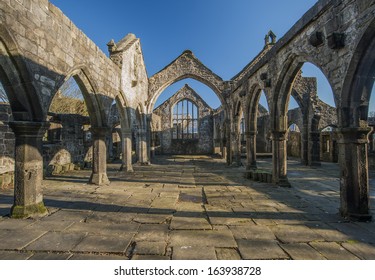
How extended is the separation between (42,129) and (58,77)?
1.35 meters

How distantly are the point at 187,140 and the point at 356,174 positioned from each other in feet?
68.1

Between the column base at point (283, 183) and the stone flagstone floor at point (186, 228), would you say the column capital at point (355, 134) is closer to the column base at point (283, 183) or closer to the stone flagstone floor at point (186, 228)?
the stone flagstone floor at point (186, 228)

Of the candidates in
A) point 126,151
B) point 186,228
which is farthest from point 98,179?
point 186,228

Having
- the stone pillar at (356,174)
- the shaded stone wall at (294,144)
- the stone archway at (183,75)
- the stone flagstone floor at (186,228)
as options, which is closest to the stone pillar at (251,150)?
the stone flagstone floor at (186,228)

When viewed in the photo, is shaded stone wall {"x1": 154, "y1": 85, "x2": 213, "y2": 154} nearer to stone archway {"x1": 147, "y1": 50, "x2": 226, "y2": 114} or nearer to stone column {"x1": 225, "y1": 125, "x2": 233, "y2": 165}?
stone archway {"x1": 147, "y1": 50, "x2": 226, "y2": 114}

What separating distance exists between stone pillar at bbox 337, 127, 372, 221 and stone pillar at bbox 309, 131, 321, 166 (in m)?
10.2

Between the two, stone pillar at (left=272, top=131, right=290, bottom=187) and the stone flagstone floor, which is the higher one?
stone pillar at (left=272, top=131, right=290, bottom=187)

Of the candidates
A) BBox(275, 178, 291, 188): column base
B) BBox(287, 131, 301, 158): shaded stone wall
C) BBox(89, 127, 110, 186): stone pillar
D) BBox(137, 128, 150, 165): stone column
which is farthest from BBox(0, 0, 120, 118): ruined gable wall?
BBox(287, 131, 301, 158): shaded stone wall

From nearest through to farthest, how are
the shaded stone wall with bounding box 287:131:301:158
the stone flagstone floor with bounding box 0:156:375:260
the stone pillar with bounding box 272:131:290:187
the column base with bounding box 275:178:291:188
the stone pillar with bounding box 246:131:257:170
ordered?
the stone flagstone floor with bounding box 0:156:375:260, the column base with bounding box 275:178:291:188, the stone pillar with bounding box 272:131:290:187, the stone pillar with bounding box 246:131:257:170, the shaded stone wall with bounding box 287:131:301:158

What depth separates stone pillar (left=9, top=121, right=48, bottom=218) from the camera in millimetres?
3910

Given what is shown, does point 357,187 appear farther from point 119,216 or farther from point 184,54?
point 184,54

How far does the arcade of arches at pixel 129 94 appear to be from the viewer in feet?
12.4

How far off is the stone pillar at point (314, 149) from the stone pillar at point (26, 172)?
1349cm

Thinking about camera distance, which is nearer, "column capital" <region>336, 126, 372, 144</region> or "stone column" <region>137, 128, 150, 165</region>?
"column capital" <region>336, 126, 372, 144</region>
